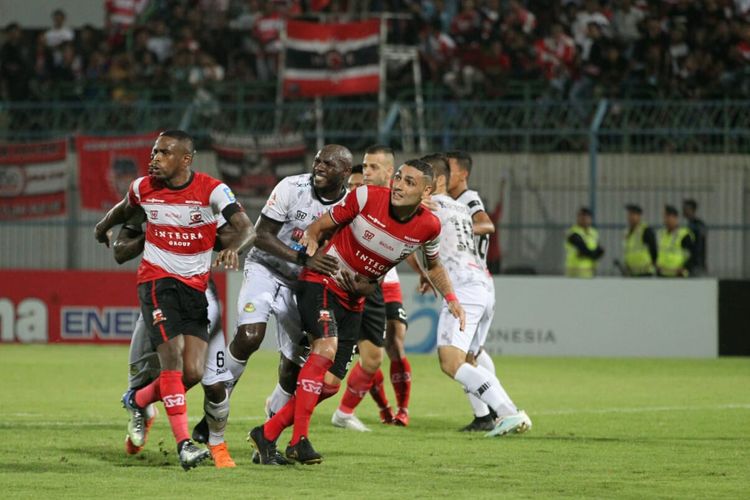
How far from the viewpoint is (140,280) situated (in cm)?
905

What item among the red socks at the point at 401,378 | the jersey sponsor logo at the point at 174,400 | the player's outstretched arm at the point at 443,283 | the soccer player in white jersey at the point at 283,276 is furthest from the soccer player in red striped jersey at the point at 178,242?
the red socks at the point at 401,378

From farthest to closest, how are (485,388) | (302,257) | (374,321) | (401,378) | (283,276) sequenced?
(401,378) < (374,321) < (485,388) < (283,276) < (302,257)

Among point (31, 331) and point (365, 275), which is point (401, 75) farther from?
point (365, 275)

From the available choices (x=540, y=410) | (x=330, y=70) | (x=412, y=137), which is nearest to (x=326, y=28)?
(x=330, y=70)

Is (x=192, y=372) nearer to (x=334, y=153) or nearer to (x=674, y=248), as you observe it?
(x=334, y=153)

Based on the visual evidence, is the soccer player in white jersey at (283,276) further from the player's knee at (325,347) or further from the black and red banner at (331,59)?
the black and red banner at (331,59)

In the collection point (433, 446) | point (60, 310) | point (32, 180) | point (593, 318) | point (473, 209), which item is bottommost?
point (60, 310)

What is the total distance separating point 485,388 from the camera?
11.1 meters

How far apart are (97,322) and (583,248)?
291 inches

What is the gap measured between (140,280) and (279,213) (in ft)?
4.85

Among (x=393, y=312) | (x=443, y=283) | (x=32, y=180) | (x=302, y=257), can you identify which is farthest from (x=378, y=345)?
(x=32, y=180)

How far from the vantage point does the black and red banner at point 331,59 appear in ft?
77.1

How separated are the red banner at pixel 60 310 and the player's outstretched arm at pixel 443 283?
11066mm

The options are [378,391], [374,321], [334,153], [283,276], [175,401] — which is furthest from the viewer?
[378,391]
